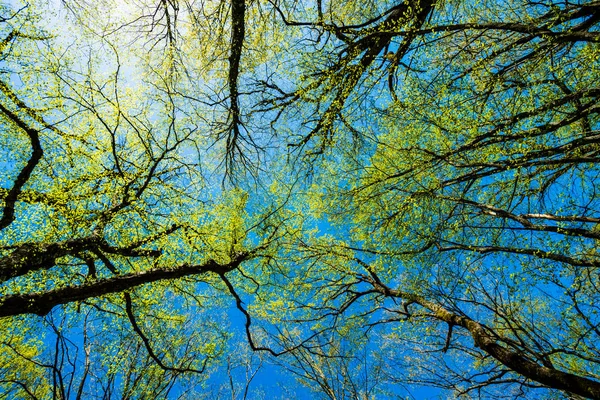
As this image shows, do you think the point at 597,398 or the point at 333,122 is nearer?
the point at 597,398

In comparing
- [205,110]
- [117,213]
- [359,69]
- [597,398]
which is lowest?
[597,398]

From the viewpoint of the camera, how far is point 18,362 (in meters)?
8.59

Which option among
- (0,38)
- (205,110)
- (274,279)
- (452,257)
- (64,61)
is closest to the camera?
(0,38)

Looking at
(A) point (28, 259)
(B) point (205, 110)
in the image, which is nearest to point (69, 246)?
(A) point (28, 259)

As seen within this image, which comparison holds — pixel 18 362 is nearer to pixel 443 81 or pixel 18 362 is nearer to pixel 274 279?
pixel 274 279

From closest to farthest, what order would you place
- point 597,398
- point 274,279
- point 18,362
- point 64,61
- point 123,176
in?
point 597,398 → point 64,61 → point 123,176 → point 274,279 → point 18,362

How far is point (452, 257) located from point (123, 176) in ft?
20.3

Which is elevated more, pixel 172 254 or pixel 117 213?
pixel 117 213

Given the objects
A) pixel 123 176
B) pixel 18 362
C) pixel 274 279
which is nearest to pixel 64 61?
pixel 123 176

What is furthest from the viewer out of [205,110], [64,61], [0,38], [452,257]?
[205,110]

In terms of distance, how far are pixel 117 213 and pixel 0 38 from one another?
271cm

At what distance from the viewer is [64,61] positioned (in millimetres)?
4418

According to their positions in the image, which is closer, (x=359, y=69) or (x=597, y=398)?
(x=597, y=398)

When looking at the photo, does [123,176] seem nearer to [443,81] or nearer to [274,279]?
[274,279]
